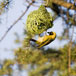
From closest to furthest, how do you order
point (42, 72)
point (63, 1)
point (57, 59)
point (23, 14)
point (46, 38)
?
1. point (46, 38)
2. point (23, 14)
3. point (63, 1)
4. point (57, 59)
5. point (42, 72)

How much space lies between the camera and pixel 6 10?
120 centimetres

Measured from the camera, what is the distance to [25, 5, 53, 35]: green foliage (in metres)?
1.21

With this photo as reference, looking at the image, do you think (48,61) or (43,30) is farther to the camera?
(48,61)

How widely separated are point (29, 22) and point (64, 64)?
1.48 metres

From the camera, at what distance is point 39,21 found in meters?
1.21

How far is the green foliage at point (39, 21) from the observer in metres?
1.21

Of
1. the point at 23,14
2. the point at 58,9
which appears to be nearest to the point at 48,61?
the point at 58,9

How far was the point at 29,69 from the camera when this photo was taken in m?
3.47

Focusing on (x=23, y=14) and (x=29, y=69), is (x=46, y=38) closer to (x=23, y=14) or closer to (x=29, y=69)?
(x=23, y=14)

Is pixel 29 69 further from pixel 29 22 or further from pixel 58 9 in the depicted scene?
pixel 29 22

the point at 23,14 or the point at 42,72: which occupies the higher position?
the point at 23,14

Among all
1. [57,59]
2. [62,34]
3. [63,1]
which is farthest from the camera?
[57,59]

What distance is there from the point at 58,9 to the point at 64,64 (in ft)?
2.30

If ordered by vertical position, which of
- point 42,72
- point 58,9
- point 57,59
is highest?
point 58,9
